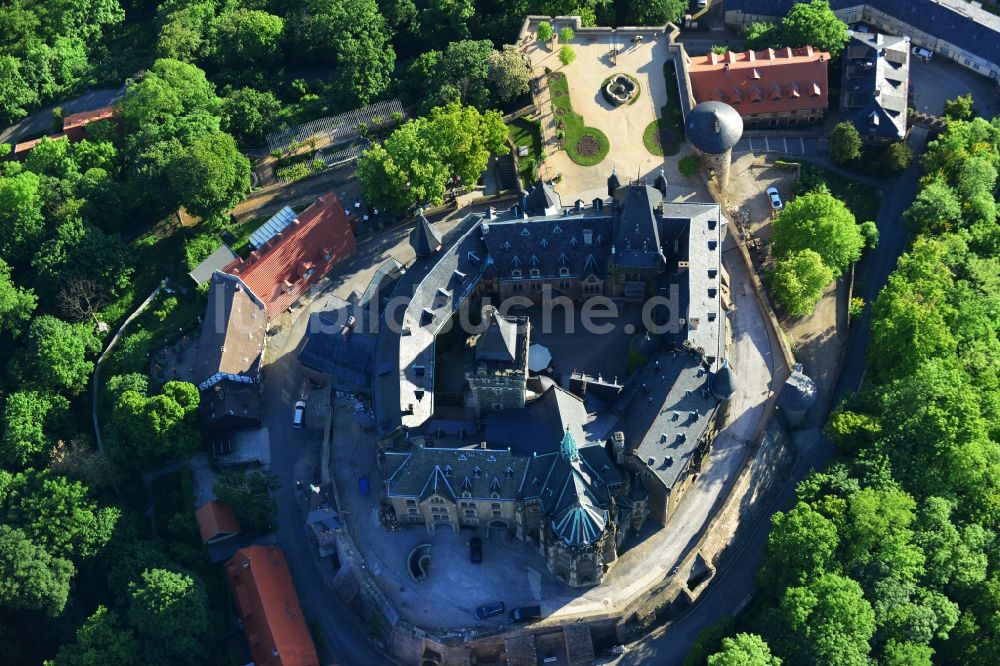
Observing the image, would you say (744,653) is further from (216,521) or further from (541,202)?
(216,521)

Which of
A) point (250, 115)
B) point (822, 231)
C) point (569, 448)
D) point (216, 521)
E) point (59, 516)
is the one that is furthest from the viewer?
point (250, 115)

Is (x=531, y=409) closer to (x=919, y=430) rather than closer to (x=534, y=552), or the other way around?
(x=534, y=552)

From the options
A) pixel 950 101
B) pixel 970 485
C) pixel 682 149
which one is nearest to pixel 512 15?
pixel 682 149

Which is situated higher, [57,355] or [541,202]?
[541,202]

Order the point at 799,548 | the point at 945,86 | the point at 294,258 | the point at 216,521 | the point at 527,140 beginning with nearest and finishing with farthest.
→ 1. the point at 799,548
2. the point at 216,521
3. the point at 294,258
4. the point at 527,140
5. the point at 945,86

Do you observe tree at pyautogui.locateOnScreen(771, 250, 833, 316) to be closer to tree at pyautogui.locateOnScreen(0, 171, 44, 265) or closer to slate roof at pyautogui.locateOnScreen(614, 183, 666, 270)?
slate roof at pyautogui.locateOnScreen(614, 183, 666, 270)

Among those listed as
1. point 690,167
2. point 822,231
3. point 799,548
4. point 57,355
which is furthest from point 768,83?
point 57,355

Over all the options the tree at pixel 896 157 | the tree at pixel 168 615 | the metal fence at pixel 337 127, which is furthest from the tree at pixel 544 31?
the tree at pixel 168 615

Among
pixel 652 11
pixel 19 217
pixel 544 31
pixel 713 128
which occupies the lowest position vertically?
pixel 713 128
